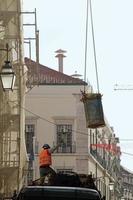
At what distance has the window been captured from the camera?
5222 centimetres

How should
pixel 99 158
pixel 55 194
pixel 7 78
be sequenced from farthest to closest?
pixel 99 158
pixel 7 78
pixel 55 194

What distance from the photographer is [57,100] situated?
53281 millimetres

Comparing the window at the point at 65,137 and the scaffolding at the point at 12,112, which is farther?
the window at the point at 65,137

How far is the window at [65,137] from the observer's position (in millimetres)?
52219

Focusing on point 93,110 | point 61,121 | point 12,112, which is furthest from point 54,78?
point 93,110

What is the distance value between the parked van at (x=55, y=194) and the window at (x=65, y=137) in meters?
39.1

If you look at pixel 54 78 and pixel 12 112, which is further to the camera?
pixel 54 78

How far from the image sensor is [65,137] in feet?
172

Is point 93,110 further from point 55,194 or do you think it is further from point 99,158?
point 99,158

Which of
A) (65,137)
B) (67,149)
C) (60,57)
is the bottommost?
(67,149)

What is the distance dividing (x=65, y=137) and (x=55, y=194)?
1565 inches

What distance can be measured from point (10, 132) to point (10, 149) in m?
0.64

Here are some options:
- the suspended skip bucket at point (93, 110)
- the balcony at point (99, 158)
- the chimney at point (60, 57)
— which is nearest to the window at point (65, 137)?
the balcony at point (99, 158)

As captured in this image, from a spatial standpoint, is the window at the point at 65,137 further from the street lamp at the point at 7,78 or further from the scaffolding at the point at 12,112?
the street lamp at the point at 7,78
